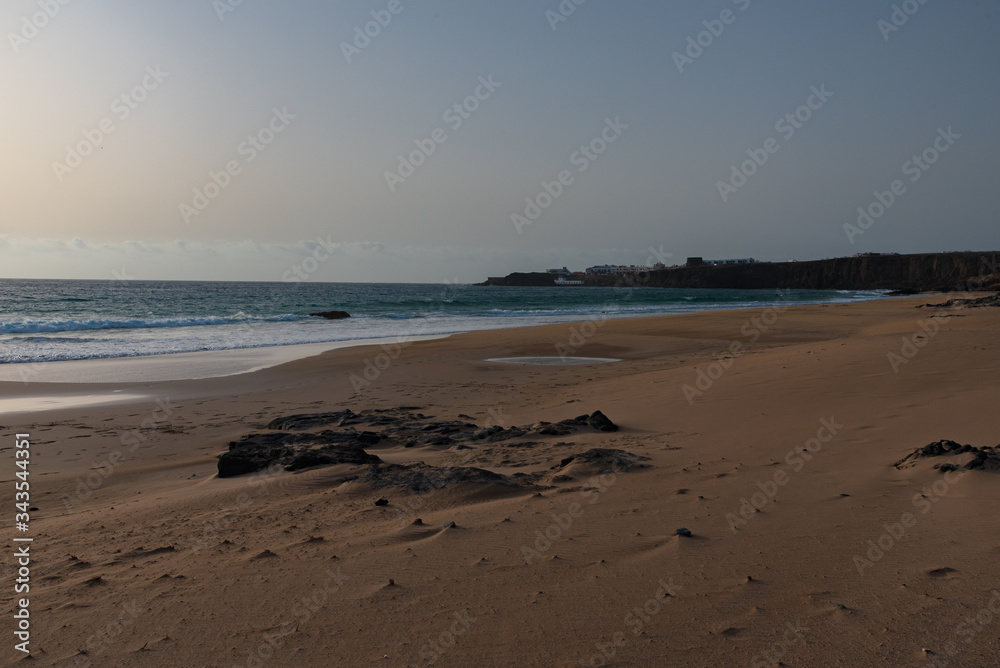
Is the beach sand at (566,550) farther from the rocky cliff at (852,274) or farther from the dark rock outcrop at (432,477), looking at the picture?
the rocky cliff at (852,274)

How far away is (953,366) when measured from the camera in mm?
9312

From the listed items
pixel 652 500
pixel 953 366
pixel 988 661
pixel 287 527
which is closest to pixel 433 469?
pixel 287 527

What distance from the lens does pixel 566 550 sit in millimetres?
3867

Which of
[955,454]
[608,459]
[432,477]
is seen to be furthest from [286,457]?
[955,454]

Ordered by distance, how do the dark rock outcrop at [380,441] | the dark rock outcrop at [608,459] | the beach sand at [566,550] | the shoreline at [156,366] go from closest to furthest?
the beach sand at [566,550], the dark rock outcrop at [380,441], the dark rock outcrop at [608,459], the shoreline at [156,366]

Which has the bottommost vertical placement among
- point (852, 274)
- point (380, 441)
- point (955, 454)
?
point (380, 441)

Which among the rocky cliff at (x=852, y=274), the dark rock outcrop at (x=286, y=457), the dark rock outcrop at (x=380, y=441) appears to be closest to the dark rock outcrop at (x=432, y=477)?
the dark rock outcrop at (x=380, y=441)

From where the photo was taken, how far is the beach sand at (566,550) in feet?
9.38

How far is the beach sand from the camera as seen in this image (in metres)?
2.86

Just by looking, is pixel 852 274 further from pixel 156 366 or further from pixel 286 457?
pixel 286 457

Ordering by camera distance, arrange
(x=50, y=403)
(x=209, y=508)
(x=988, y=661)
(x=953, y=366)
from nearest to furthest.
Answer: (x=988, y=661) < (x=209, y=508) < (x=953, y=366) < (x=50, y=403)

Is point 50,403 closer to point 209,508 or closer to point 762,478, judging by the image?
point 209,508

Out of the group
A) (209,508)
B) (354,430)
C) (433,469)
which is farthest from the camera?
(354,430)

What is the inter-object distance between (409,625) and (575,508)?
6.27 ft
